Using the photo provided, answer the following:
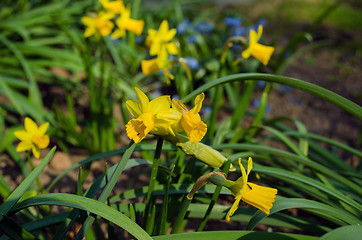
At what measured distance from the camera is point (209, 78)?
240 cm

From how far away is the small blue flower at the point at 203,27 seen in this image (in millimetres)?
2940

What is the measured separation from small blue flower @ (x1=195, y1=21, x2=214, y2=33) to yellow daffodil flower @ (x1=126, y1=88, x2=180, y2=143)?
2.34m

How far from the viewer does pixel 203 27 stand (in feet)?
9.72

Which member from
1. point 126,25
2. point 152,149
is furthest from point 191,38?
point 152,149

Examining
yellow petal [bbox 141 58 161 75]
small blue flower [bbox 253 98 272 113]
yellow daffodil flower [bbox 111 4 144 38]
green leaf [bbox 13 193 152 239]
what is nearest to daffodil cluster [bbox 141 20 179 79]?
yellow petal [bbox 141 58 161 75]

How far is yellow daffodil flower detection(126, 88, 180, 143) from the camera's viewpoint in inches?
29.6

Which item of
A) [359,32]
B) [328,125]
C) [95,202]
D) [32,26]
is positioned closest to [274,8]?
[359,32]

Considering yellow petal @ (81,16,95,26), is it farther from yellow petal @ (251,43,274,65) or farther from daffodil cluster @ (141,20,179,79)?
yellow petal @ (251,43,274,65)

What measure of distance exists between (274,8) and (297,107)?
2401 mm

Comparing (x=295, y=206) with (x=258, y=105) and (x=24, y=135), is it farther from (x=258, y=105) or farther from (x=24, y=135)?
(x=258, y=105)

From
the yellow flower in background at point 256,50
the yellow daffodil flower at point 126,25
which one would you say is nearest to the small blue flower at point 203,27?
the yellow daffodil flower at point 126,25

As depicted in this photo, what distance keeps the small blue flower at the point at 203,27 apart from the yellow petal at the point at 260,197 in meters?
2.44

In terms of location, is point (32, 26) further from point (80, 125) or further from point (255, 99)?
point (255, 99)

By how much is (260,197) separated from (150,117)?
1.15ft
